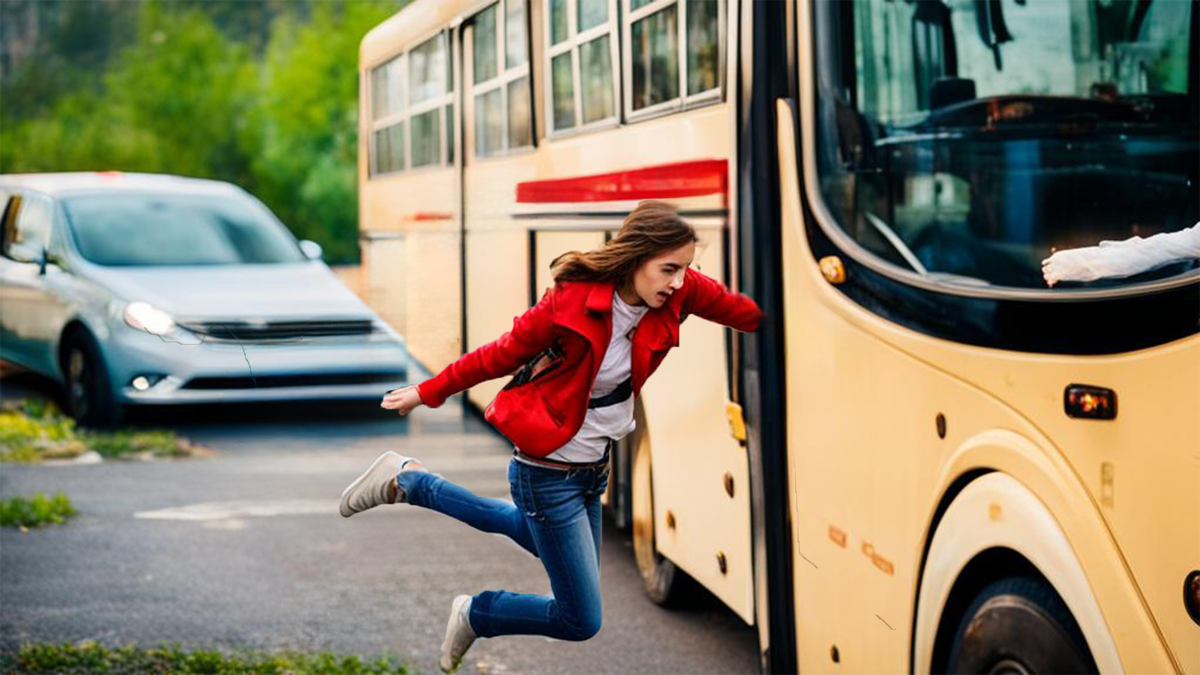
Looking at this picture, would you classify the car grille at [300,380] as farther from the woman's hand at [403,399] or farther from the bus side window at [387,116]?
the woman's hand at [403,399]

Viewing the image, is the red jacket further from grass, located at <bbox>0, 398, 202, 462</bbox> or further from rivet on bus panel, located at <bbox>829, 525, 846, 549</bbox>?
grass, located at <bbox>0, 398, 202, 462</bbox>

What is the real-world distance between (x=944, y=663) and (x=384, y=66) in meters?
7.09

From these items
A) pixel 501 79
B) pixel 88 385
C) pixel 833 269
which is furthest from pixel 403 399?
pixel 88 385

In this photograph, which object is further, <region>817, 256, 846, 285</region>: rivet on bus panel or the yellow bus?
<region>817, 256, 846, 285</region>: rivet on bus panel

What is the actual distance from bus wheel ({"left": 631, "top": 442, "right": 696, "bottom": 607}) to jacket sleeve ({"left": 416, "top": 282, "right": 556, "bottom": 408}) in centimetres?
257

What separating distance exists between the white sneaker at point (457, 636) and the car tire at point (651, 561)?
1939 mm

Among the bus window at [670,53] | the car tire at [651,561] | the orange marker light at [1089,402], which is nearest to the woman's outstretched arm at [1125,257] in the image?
the orange marker light at [1089,402]

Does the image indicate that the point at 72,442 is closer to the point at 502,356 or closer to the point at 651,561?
the point at 651,561

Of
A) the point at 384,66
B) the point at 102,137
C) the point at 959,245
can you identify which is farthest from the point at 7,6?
the point at 959,245

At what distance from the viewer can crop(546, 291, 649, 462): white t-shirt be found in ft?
14.9

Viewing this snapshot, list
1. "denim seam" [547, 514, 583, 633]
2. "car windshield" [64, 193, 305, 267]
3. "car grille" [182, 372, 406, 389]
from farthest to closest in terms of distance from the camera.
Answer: "car windshield" [64, 193, 305, 267], "car grille" [182, 372, 406, 389], "denim seam" [547, 514, 583, 633]

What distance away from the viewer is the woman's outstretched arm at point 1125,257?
3.42 meters

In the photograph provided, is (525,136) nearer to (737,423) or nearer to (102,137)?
(737,423)

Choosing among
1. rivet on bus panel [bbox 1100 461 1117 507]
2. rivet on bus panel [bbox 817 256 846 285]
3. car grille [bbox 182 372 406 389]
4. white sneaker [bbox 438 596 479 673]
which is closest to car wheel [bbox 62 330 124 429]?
car grille [bbox 182 372 406 389]
